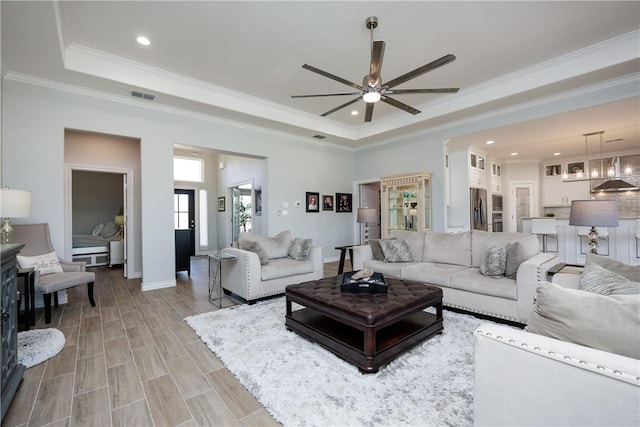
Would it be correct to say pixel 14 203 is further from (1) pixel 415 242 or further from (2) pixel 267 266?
(1) pixel 415 242

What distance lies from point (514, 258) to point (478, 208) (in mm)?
3773

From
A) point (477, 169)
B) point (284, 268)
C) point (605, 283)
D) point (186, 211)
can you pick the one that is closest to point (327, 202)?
point (284, 268)

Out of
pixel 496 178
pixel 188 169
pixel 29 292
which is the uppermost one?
pixel 188 169

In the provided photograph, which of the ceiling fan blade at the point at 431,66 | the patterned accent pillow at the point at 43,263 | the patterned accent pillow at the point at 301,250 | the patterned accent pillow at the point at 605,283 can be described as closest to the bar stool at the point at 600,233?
the ceiling fan blade at the point at 431,66

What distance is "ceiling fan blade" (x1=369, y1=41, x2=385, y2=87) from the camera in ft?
8.10

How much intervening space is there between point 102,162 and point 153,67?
2.20 metres

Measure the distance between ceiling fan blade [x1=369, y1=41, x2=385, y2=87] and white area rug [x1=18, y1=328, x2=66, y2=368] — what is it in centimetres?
379

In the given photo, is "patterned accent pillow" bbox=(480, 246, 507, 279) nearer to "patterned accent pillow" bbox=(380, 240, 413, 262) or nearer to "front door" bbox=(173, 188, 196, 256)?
"patterned accent pillow" bbox=(380, 240, 413, 262)

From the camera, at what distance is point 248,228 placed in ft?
26.9

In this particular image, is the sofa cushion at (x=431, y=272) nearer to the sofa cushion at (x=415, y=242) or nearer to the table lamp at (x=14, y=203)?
the sofa cushion at (x=415, y=242)

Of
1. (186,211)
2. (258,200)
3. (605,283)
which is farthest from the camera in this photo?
(186,211)

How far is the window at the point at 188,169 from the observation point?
8061 millimetres

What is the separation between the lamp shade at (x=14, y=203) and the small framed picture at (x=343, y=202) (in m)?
5.56

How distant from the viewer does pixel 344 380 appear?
201cm
